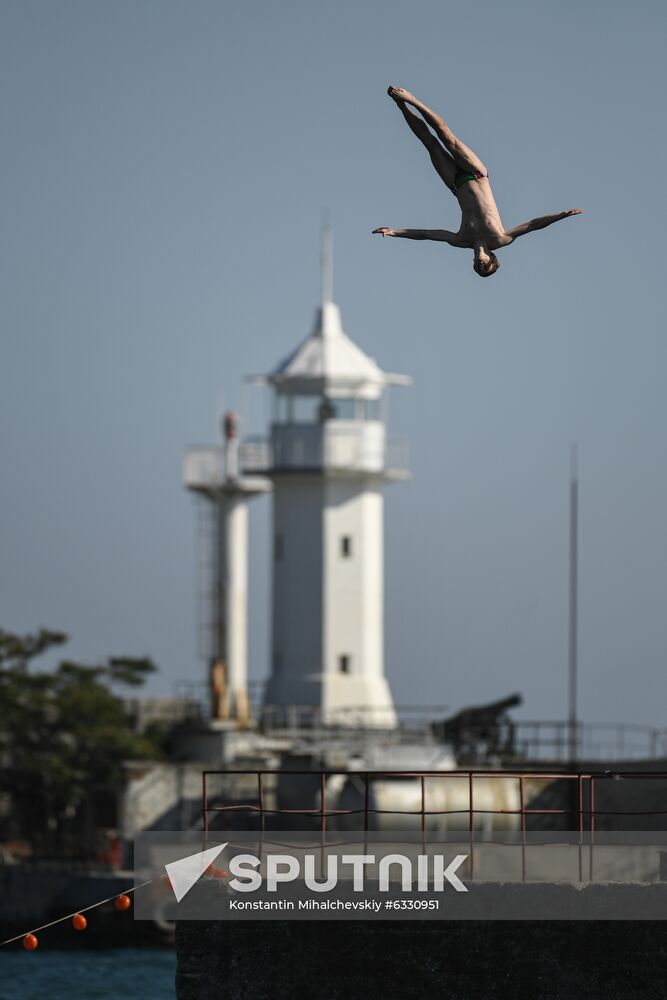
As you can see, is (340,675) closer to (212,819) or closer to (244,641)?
(244,641)

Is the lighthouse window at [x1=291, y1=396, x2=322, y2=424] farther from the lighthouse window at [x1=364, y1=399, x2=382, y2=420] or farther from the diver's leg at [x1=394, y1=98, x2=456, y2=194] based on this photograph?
the diver's leg at [x1=394, y1=98, x2=456, y2=194]

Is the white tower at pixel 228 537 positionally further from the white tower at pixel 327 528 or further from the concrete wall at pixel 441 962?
the concrete wall at pixel 441 962

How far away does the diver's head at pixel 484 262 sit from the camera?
661 inches

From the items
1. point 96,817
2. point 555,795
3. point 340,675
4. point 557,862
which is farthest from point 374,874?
point 340,675

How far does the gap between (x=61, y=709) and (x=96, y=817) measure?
2.77 metres

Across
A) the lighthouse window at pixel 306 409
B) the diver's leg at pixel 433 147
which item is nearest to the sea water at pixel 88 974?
the diver's leg at pixel 433 147

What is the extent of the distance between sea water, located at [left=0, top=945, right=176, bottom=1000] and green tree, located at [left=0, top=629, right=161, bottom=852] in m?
8.84

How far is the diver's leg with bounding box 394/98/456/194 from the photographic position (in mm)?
16516

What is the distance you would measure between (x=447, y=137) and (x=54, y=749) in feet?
125

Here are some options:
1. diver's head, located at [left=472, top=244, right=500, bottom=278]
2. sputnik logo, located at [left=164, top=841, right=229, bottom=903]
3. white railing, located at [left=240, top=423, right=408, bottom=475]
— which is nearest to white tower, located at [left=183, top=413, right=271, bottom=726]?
white railing, located at [left=240, top=423, right=408, bottom=475]

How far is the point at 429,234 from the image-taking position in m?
16.8

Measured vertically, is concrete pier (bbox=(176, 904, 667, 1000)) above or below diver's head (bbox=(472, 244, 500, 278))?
below

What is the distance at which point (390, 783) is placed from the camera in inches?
1793

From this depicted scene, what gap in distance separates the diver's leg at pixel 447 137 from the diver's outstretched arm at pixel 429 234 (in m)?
0.53
